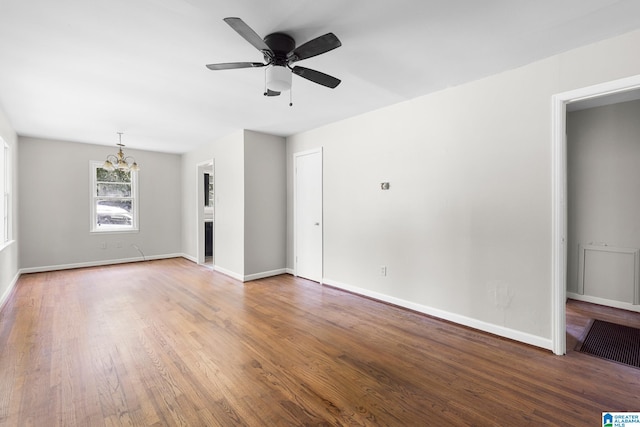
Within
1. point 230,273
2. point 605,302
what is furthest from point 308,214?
point 605,302

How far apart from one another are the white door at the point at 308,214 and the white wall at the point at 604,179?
11.3 feet

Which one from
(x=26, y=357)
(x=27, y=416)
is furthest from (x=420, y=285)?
(x=26, y=357)

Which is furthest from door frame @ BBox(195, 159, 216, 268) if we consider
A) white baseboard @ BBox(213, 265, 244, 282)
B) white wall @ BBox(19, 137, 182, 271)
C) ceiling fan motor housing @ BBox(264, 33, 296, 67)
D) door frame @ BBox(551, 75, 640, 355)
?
door frame @ BBox(551, 75, 640, 355)

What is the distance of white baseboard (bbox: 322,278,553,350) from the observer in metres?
2.60

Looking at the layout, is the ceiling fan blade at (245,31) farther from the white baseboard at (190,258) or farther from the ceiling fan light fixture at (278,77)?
the white baseboard at (190,258)

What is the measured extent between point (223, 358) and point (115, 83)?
282 centimetres

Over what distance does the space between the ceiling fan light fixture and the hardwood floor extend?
2.17 m

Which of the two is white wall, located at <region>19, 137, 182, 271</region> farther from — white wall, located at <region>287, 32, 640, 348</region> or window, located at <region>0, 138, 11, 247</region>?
white wall, located at <region>287, 32, 640, 348</region>

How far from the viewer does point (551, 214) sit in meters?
2.52

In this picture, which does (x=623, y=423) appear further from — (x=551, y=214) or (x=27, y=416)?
(x=27, y=416)

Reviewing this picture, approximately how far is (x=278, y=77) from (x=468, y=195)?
2153mm

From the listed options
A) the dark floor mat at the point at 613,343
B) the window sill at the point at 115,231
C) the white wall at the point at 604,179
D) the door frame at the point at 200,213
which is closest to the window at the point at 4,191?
the window sill at the point at 115,231

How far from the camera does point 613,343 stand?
105 inches

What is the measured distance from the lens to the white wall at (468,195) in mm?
2557
